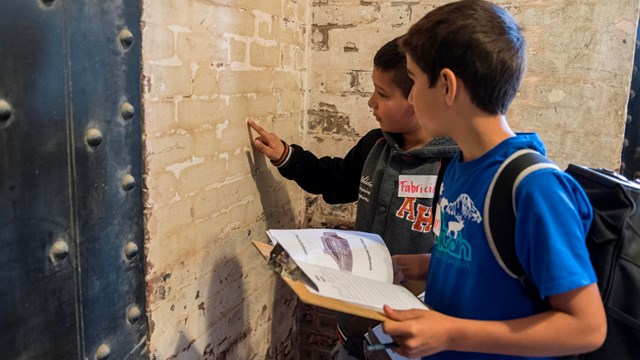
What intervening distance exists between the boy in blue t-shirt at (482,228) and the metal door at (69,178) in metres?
0.61

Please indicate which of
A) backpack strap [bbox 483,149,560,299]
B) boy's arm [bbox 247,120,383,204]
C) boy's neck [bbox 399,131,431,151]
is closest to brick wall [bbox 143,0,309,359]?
boy's arm [bbox 247,120,383,204]

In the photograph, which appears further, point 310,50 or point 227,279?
point 310,50

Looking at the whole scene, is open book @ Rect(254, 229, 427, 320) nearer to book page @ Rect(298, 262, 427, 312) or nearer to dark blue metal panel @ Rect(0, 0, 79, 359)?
book page @ Rect(298, 262, 427, 312)

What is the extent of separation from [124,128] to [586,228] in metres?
0.92

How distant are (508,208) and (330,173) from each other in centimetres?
100

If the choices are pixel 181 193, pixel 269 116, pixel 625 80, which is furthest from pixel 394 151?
pixel 625 80

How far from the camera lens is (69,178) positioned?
970 millimetres

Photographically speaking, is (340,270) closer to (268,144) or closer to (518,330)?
(518,330)

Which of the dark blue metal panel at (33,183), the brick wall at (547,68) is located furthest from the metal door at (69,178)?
the brick wall at (547,68)

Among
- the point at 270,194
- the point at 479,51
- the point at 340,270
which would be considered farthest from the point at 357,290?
the point at 270,194

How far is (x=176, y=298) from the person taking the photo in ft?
4.56

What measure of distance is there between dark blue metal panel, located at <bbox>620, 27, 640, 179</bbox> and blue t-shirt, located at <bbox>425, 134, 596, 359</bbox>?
3.99 feet

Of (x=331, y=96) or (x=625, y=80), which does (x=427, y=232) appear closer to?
(x=331, y=96)

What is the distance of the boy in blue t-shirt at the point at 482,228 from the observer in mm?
818
